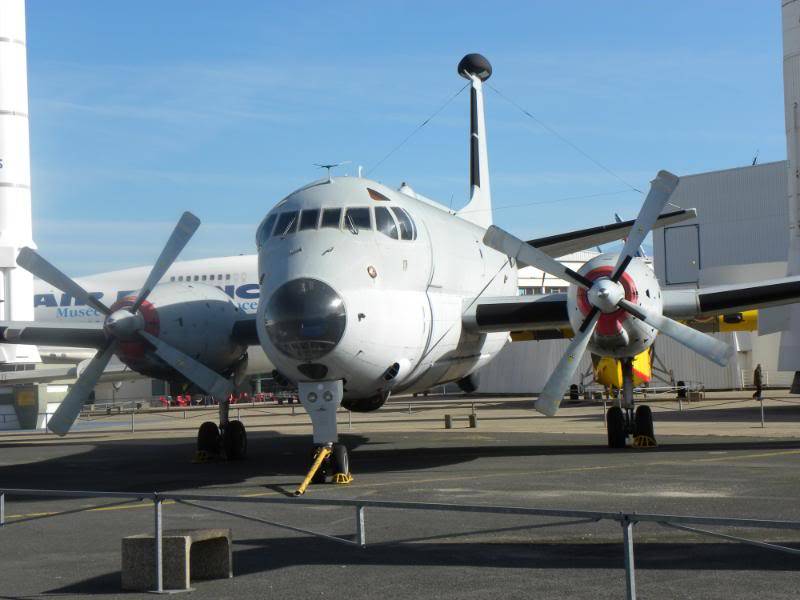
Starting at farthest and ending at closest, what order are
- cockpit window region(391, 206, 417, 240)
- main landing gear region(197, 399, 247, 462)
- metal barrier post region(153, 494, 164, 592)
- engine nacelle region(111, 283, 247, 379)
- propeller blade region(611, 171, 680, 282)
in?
main landing gear region(197, 399, 247, 462) → engine nacelle region(111, 283, 247, 379) → propeller blade region(611, 171, 680, 282) → cockpit window region(391, 206, 417, 240) → metal barrier post region(153, 494, 164, 592)

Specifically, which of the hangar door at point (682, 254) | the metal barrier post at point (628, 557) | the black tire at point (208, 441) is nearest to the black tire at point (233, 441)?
the black tire at point (208, 441)

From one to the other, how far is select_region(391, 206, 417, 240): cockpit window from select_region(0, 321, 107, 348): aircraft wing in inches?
279

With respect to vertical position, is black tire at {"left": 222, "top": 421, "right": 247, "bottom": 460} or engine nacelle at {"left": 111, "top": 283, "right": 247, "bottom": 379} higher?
engine nacelle at {"left": 111, "top": 283, "right": 247, "bottom": 379}

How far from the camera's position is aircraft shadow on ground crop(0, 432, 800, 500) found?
58.5 feet

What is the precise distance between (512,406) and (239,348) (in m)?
26.8

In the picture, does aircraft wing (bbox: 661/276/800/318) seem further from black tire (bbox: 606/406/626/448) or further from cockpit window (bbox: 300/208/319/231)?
cockpit window (bbox: 300/208/319/231)

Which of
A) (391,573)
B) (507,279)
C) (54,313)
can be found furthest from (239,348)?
(54,313)

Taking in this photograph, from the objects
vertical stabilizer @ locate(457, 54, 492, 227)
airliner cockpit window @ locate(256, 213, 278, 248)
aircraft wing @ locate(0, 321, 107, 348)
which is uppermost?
vertical stabilizer @ locate(457, 54, 492, 227)

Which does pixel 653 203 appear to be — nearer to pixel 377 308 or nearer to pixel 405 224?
pixel 405 224

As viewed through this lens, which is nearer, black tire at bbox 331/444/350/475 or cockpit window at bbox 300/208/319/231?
black tire at bbox 331/444/350/475

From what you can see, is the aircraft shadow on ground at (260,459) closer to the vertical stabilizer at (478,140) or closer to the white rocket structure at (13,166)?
the vertical stabilizer at (478,140)

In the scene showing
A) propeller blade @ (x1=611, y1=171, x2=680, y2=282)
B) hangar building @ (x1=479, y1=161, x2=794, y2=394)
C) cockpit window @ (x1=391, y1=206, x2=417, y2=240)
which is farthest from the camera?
hangar building @ (x1=479, y1=161, x2=794, y2=394)

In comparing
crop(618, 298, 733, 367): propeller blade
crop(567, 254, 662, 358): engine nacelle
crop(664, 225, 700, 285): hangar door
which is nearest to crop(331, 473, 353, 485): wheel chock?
crop(567, 254, 662, 358): engine nacelle

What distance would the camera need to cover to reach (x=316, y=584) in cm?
864
